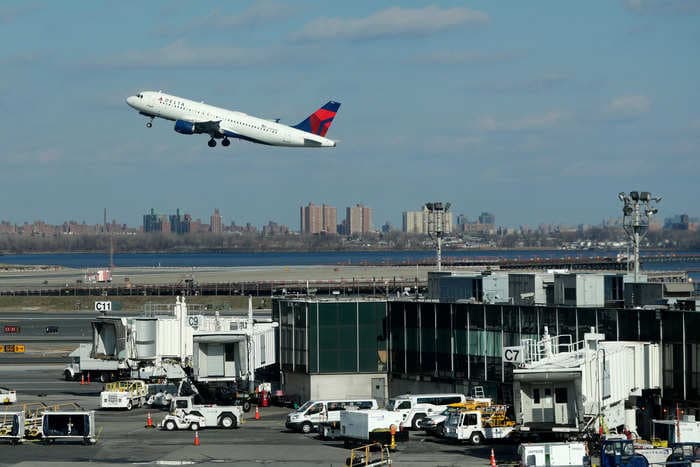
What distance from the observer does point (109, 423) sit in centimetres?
7462

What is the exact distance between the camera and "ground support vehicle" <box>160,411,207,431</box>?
71438 millimetres

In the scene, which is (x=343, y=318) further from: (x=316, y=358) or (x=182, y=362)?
(x=182, y=362)

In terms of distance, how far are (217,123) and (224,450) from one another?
307 ft

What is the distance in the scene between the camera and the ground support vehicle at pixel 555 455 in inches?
2004

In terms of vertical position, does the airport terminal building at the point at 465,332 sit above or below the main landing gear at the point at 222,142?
below

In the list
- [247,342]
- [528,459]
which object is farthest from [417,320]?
[528,459]

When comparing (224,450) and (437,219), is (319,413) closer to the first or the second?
(224,450)

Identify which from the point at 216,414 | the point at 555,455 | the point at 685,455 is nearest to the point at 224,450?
the point at 216,414

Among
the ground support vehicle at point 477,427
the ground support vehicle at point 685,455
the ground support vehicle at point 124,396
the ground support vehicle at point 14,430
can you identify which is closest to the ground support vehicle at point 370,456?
the ground support vehicle at point 477,427

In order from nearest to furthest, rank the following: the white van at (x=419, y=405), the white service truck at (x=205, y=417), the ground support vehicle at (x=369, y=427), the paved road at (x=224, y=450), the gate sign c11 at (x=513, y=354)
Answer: the paved road at (x=224, y=450)
the gate sign c11 at (x=513, y=354)
the ground support vehicle at (x=369, y=427)
the white van at (x=419, y=405)
the white service truck at (x=205, y=417)

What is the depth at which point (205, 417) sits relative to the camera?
72.1 metres

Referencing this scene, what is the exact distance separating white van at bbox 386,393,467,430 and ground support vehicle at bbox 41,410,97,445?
1553cm

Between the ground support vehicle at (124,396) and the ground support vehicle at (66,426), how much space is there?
591 inches

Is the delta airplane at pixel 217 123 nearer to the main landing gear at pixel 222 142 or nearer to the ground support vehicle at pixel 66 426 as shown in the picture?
the main landing gear at pixel 222 142
